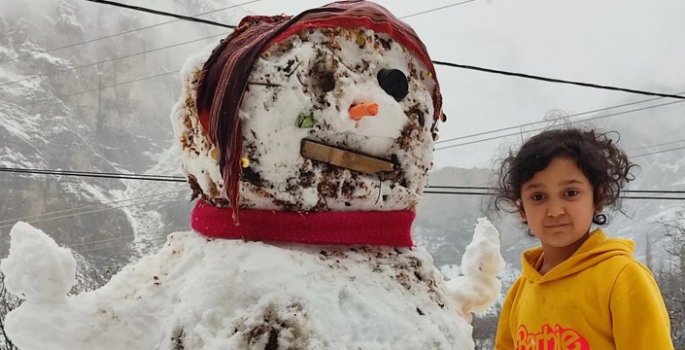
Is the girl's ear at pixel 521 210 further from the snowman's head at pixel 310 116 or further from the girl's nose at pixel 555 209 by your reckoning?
the snowman's head at pixel 310 116

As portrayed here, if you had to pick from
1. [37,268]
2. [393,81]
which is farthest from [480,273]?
[37,268]

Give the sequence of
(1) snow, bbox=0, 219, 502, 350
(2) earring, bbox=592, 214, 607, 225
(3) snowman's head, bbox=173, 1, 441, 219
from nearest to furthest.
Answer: (1) snow, bbox=0, 219, 502, 350 → (3) snowman's head, bbox=173, 1, 441, 219 → (2) earring, bbox=592, 214, 607, 225

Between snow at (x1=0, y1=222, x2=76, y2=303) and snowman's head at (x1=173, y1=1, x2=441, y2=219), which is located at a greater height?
snowman's head at (x1=173, y1=1, x2=441, y2=219)

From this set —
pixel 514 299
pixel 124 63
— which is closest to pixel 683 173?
pixel 124 63

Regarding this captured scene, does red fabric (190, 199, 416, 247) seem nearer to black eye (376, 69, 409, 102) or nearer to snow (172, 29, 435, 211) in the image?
snow (172, 29, 435, 211)

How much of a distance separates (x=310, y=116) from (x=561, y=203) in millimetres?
646

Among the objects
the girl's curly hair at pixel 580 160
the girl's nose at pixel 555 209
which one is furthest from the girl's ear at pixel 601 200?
the girl's nose at pixel 555 209

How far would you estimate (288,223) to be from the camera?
1.07 meters

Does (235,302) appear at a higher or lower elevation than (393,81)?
lower

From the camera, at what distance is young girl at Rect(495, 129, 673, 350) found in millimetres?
1146

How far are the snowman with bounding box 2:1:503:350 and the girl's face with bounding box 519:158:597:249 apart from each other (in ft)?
1.03

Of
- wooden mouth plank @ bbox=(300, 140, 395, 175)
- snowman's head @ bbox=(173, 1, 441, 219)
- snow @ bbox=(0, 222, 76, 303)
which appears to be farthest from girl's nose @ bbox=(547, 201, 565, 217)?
snow @ bbox=(0, 222, 76, 303)

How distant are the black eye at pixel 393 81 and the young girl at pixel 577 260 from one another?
16.5 inches

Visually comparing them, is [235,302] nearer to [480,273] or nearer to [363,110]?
[363,110]
